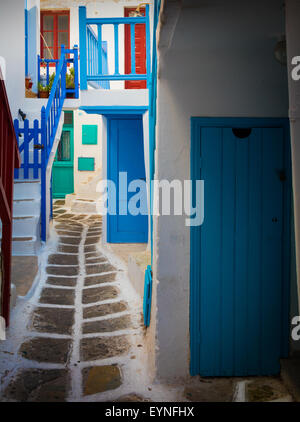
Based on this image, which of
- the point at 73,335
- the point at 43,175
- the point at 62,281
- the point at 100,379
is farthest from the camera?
the point at 43,175

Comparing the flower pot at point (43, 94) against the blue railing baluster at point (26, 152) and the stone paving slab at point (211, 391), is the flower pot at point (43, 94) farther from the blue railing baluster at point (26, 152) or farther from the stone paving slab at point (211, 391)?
the stone paving slab at point (211, 391)

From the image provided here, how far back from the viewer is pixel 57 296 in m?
5.62

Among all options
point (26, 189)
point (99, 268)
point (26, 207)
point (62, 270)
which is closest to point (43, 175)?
point (26, 189)

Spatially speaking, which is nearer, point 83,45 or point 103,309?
point 103,309

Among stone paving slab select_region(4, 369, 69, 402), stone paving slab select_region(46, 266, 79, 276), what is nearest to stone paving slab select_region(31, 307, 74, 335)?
stone paving slab select_region(4, 369, 69, 402)

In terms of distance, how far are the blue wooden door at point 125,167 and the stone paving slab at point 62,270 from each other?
180 cm

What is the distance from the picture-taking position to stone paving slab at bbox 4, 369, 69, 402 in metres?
3.36

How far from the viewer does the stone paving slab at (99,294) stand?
18.3ft

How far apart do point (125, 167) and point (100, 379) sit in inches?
209

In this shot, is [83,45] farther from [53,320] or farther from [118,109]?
[53,320]

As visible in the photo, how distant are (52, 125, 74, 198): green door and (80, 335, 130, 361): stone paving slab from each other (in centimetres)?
1017

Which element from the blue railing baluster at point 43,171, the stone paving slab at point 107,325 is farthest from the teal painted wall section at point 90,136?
the stone paving slab at point 107,325
